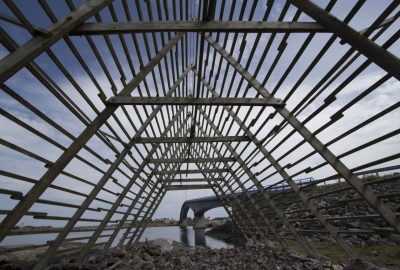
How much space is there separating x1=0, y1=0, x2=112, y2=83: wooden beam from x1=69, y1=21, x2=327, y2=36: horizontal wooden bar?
0.30 meters

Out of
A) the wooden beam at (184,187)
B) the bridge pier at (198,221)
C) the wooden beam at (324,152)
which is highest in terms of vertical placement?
the bridge pier at (198,221)

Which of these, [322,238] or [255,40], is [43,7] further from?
[322,238]

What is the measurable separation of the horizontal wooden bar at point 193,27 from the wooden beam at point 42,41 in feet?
0.99

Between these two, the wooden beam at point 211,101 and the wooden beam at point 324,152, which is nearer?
the wooden beam at point 324,152

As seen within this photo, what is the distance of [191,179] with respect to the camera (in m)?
15.6

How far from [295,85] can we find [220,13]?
1.79 m

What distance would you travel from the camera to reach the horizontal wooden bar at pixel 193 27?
375 cm

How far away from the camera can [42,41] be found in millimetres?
2959

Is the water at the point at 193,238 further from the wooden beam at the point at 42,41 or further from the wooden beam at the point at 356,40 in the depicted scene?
the wooden beam at the point at 42,41

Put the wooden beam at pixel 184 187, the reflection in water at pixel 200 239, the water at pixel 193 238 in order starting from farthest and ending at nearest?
the reflection in water at pixel 200 239 < the water at pixel 193 238 < the wooden beam at pixel 184 187

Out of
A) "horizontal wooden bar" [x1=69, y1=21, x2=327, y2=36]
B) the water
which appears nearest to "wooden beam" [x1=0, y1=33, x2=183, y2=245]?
"horizontal wooden bar" [x1=69, y1=21, x2=327, y2=36]

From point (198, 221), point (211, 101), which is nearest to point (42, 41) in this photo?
point (211, 101)

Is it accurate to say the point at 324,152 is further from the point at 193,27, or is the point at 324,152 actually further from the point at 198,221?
the point at 198,221

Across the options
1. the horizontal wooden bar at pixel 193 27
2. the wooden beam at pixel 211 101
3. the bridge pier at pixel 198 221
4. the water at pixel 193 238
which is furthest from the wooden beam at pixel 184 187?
the bridge pier at pixel 198 221
